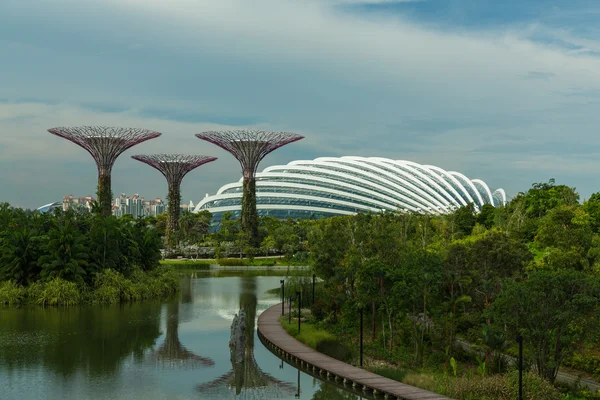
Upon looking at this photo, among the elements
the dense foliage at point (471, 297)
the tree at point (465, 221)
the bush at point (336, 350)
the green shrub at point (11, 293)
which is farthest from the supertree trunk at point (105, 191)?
the bush at point (336, 350)

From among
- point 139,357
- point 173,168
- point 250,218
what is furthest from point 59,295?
point 173,168

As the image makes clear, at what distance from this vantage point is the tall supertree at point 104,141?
74.8 m

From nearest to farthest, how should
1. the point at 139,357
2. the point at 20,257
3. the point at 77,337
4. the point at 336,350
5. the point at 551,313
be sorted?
1. the point at 551,313
2. the point at 336,350
3. the point at 139,357
4. the point at 77,337
5. the point at 20,257

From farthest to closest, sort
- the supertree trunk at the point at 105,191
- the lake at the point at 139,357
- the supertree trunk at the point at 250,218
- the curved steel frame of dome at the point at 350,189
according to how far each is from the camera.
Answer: the curved steel frame of dome at the point at 350,189 → the supertree trunk at the point at 250,218 → the supertree trunk at the point at 105,191 → the lake at the point at 139,357

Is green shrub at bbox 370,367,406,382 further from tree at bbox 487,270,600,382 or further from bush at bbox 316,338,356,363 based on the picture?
tree at bbox 487,270,600,382

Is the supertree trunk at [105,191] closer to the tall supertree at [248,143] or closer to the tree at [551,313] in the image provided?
the tall supertree at [248,143]

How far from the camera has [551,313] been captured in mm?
20688

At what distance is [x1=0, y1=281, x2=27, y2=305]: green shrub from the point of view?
138 feet

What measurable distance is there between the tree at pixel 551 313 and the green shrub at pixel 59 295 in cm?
2917

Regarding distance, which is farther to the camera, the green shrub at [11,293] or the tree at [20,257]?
the tree at [20,257]

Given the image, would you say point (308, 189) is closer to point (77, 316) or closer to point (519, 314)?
point (77, 316)

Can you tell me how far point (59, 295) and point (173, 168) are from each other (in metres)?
51.9

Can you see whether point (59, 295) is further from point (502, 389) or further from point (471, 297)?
point (502, 389)

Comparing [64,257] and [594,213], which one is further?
[594,213]
